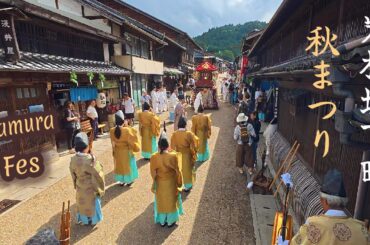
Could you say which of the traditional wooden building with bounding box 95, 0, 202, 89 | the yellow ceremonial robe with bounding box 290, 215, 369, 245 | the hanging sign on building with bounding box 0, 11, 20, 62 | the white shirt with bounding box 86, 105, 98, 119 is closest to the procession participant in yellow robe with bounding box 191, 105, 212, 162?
the white shirt with bounding box 86, 105, 98, 119

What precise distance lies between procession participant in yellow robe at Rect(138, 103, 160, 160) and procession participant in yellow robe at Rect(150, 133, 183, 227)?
4.17 metres

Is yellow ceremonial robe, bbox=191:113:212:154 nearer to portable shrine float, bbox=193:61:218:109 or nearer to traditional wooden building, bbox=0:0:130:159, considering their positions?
traditional wooden building, bbox=0:0:130:159

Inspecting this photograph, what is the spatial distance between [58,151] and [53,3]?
723cm

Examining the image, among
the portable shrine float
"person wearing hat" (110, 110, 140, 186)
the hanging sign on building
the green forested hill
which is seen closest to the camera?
the hanging sign on building

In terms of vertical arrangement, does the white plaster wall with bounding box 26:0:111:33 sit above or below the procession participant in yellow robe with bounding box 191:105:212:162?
above

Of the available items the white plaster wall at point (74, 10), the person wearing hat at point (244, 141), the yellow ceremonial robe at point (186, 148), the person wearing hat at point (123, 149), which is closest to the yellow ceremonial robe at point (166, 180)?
the yellow ceremonial robe at point (186, 148)

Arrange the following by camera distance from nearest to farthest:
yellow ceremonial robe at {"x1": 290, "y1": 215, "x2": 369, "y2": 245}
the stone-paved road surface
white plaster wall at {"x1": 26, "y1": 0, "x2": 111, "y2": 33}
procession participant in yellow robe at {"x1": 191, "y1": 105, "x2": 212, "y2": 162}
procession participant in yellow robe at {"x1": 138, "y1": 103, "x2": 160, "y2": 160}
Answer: yellow ceremonial robe at {"x1": 290, "y1": 215, "x2": 369, "y2": 245}
the stone-paved road surface
procession participant in yellow robe at {"x1": 191, "y1": 105, "x2": 212, "y2": 162}
procession participant in yellow robe at {"x1": 138, "y1": 103, "x2": 160, "y2": 160}
white plaster wall at {"x1": 26, "y1": 0, "x2": 111, "y2": 33}

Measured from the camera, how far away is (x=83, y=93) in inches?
494

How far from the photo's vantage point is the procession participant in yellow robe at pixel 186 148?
23.8 ft

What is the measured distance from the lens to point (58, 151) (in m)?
11.3

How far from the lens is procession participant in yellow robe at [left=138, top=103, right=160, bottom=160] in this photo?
32.1 feet

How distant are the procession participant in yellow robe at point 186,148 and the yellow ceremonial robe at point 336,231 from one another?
469 cm

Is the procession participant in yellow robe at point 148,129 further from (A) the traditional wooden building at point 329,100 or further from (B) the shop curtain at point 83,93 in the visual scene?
(A) the traditional wooden building at point 329,100

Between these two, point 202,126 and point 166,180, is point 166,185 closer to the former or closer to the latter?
point 166,180
